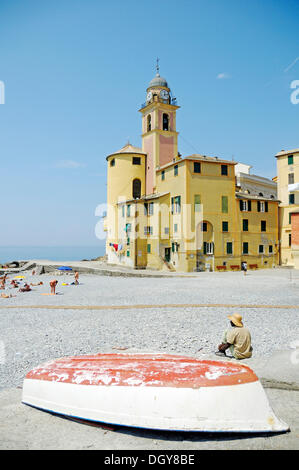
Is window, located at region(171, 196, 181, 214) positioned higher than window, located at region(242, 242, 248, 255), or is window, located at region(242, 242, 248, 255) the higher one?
window, located at region(171, 196, 181, 214)

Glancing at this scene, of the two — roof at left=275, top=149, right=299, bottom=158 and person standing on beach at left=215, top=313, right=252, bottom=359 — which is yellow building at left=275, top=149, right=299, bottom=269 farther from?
person standing on beach at left=215, top=313, right=252, bottom=359

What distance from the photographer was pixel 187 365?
18.0 feet

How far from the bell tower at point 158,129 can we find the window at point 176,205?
513cm

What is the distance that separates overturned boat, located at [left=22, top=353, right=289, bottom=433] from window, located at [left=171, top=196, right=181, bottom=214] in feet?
105

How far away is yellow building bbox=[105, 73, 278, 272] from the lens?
36688 millimetres

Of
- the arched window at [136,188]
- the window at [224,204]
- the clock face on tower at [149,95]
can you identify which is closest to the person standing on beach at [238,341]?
the window at [224,204]

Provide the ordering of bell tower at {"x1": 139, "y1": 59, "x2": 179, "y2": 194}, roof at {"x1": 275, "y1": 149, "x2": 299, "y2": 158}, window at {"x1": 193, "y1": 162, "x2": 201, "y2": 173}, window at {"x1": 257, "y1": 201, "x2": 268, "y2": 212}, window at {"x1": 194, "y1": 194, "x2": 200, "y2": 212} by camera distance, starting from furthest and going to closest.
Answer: bell tower at {"x1": 139, "y1": 59, "x2": 179, "y2": 194}, roof at {"x1": 275, "y1": 149, "x2": 299, "y2": 158}, window at {"x1": 257, "y1": 201, "x2": 268, "y2": 212}, window at {"x1": 193, "y1": 162, "x2": 201, "y2": 173}, window at {"x1": 194, "y1": 194, "x2": 200, "y2": 212}

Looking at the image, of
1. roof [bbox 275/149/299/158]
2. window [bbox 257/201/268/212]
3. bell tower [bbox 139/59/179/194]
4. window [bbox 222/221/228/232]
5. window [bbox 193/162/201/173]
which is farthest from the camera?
bell tower [bbox 139/59/179/194]

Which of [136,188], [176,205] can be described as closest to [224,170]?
[176,205]

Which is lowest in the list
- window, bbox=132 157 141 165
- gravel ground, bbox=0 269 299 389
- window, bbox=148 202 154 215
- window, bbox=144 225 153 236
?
gravel ground, bbox=0 269 299 389

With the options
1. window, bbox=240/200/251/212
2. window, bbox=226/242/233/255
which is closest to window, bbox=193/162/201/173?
window, bbox=240/200/251/212

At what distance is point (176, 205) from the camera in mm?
37719

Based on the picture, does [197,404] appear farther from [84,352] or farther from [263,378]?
[84,352]
